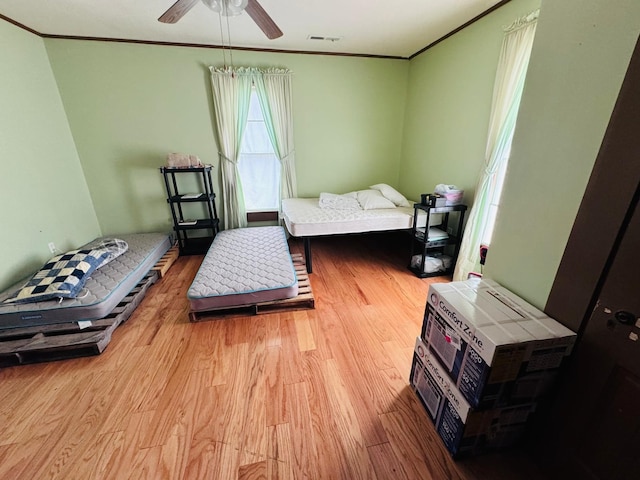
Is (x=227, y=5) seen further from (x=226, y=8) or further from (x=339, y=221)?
(x=339, y=221)

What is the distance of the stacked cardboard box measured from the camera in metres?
0.94

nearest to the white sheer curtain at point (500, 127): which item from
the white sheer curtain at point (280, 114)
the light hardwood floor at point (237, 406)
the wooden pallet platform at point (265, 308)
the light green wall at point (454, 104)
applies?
the light green wall at point (454, 104)

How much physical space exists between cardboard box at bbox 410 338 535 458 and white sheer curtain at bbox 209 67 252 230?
3.09 m

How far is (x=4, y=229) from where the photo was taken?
217cm

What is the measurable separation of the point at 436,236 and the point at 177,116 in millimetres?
3443

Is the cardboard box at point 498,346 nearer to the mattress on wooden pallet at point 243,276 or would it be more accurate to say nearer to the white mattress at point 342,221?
the mattress on wooden pallet at point 243,276

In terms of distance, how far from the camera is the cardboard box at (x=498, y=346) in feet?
3.06

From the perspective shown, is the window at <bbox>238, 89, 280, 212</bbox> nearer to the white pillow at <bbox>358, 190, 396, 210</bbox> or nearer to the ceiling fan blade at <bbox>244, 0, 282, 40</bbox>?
the white pillow at <bbox>358, 190, 396, 210</bbox>

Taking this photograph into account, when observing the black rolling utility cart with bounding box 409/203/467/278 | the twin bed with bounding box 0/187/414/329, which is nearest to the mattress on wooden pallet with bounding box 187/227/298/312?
the twin bed with bounding box 0/187/414/329

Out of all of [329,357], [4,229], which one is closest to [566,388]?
[329,357]

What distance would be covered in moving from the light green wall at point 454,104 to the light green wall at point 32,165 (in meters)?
4.27

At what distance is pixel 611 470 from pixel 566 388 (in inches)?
9.4

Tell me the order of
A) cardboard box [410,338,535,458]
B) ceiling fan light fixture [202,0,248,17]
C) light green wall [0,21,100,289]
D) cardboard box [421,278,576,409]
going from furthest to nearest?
light green wall [0,21,100,289], ceiling fan light fixture [202,0,248,17], cardboard box [410,338,535,458], cardboard box [421,278,576,409]

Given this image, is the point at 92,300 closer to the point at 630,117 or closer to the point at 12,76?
the point at 12,76
